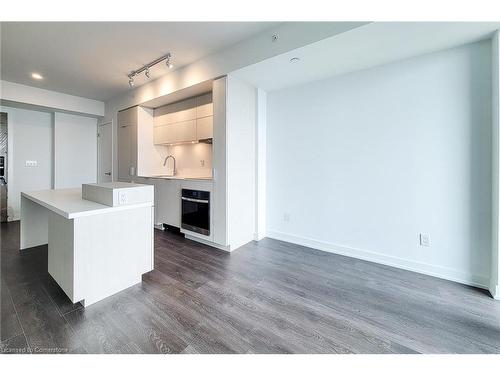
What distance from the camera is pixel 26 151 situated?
4.35 m

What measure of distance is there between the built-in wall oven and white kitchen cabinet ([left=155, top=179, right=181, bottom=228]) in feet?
0.43

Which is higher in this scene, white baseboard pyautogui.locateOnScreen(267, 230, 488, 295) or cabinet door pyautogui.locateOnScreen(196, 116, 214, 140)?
cabinet door pyautogui.locateOnScreen(196, 116, 214, 140)

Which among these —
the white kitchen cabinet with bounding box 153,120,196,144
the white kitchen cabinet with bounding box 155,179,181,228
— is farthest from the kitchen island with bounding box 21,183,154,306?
the white kitchen cabinet with bounding box 153,120,196,144

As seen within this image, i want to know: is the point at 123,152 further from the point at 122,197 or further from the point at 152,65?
the point at 122,197

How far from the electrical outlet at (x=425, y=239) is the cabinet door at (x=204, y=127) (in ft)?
9.13

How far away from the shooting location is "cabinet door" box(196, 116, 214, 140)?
124 inches

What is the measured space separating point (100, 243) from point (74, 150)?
4301 mm

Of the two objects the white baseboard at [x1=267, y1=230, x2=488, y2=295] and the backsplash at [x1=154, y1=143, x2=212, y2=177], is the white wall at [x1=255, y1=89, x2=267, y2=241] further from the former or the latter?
the backsplash at [x1=154, y1=143, x2=212, y2=177]

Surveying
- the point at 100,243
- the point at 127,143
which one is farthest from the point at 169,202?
the point at 100,243

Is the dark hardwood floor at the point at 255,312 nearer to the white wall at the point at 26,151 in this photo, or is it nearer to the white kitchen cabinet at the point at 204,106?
the white kitchen cabinet at the point at 204,106

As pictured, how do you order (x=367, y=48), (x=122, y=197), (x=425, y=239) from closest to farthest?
(x=122, y=197) → (x=367, y=48) → (x=425, y=239)

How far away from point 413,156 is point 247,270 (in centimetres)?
217
